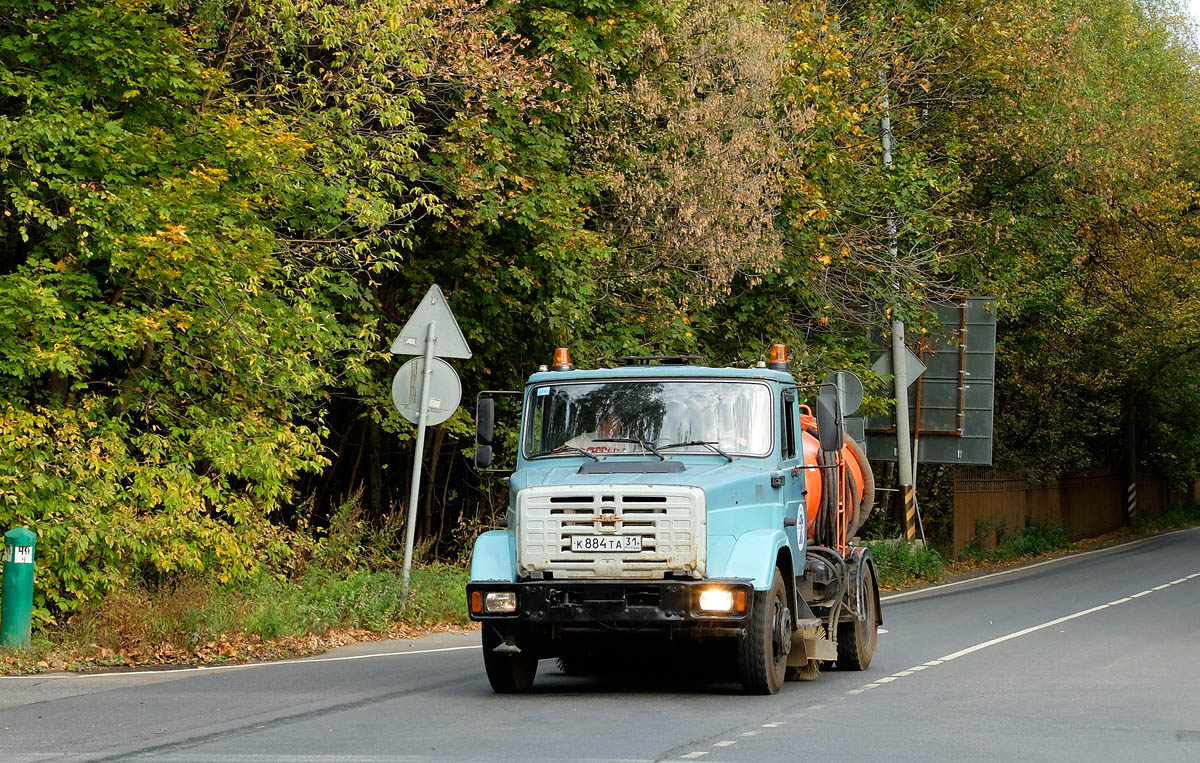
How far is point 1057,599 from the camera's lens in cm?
2391

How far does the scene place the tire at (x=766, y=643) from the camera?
37.3 feet

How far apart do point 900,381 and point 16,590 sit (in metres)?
19.2

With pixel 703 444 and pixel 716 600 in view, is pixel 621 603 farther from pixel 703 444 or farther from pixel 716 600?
pixel 703 444

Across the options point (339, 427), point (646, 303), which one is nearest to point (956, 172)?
point (646, 303)

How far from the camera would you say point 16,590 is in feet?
44.4

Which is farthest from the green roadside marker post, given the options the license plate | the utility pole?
the utility pole

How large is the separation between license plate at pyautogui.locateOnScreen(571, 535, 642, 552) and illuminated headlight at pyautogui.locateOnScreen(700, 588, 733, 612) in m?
0.58

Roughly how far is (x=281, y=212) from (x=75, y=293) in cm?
280

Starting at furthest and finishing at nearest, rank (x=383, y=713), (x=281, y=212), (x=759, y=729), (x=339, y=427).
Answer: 1. (x=339, y=427)
2. (x=281, y=212)
3. (x=383, y=713)
4. (x=759, y=729)

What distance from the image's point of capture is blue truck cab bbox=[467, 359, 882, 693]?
11258 mm

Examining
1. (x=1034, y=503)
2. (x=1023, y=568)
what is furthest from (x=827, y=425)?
(x=1034, y=503)

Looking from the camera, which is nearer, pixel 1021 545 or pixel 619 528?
pixel 619 528

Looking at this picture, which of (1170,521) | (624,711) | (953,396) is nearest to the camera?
(624,711)

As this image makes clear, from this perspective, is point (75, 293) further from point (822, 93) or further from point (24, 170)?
point (822, 93)
